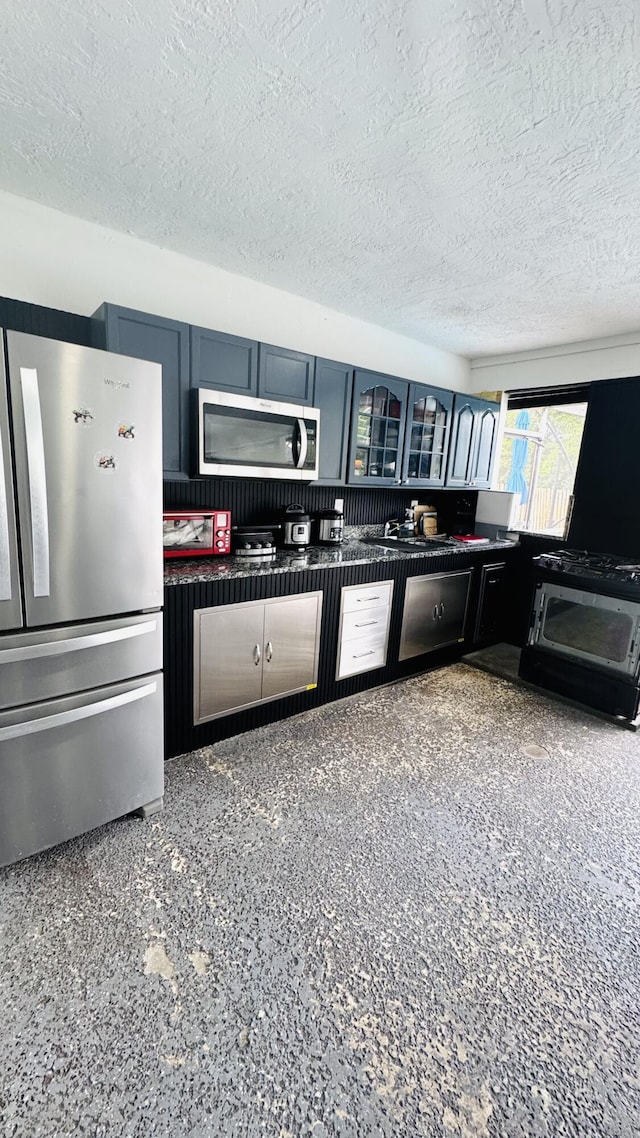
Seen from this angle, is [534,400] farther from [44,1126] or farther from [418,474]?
[44,1126]

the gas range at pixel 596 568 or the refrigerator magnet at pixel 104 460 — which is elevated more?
Result: the refrigerator magnet at pixel 104 460

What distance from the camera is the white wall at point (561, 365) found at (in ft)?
11.4

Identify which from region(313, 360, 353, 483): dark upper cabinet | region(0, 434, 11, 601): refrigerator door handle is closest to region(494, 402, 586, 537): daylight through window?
region(313, 360, 353, 483): dark upper cabinet

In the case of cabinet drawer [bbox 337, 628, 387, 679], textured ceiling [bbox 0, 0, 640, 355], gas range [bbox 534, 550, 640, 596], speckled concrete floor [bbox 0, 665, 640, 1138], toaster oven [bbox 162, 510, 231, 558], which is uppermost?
textured ceiling [bbox 0, 0, 640, 355]

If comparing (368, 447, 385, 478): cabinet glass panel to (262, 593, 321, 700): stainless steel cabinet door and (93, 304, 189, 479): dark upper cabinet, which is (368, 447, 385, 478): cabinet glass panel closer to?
(262, 593, 321, 700): stainless steel cabinet door

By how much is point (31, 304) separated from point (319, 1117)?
3031 mm

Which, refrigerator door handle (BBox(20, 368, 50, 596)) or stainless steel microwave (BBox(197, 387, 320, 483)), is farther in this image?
stainless steel microwave (BBox(197, 387, 320, 483))

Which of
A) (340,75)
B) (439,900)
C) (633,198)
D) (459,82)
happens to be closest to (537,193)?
(633,198)

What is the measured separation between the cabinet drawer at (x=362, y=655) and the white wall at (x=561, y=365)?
2645 millimetres

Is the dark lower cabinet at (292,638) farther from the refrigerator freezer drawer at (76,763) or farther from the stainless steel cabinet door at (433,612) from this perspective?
the refrigerator freezer drawer at (76,763)

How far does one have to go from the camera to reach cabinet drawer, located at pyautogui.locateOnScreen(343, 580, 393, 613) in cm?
295

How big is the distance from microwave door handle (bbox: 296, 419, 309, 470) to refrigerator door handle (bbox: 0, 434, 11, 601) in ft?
5.29

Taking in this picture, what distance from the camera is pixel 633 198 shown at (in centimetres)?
179

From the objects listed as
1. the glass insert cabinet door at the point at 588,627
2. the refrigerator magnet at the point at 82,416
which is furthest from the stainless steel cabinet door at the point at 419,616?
the refrigerator magnet at the point at 82,416
